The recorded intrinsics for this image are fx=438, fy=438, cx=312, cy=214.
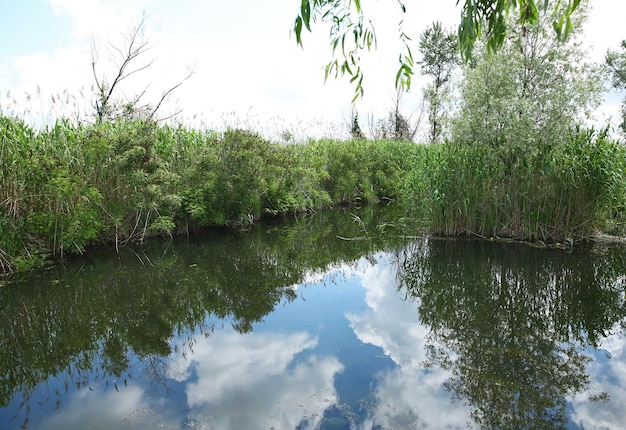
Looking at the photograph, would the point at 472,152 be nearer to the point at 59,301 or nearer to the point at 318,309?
the point at 318,309

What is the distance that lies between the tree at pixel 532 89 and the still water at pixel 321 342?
2.14 meters

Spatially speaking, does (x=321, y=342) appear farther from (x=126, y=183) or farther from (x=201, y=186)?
(x=201, y=186)

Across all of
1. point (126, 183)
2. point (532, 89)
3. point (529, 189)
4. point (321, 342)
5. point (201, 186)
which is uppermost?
point (532, 89)

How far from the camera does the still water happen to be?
123 inches

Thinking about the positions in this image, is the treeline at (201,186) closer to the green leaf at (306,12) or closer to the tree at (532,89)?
the tree at (532,89)

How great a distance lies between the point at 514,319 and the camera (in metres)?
4.70

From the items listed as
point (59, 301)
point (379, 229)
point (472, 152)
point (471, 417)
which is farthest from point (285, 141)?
point (471, 417)

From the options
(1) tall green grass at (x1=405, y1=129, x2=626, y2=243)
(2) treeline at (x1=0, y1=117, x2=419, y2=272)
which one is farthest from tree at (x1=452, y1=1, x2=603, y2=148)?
(2) treeline at (x1=0, y1=117, x2=419, y2=272)

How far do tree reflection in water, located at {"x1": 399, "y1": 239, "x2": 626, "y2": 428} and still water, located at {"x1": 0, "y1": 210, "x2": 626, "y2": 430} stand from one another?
2cm

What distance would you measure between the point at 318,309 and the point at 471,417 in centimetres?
260

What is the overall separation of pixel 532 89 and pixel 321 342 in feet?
20.9

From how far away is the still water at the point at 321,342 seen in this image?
312cm

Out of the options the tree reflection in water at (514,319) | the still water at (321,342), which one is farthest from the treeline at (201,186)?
the tree reflection in water at (514,319)

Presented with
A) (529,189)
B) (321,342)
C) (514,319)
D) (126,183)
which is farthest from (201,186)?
(514,319)
